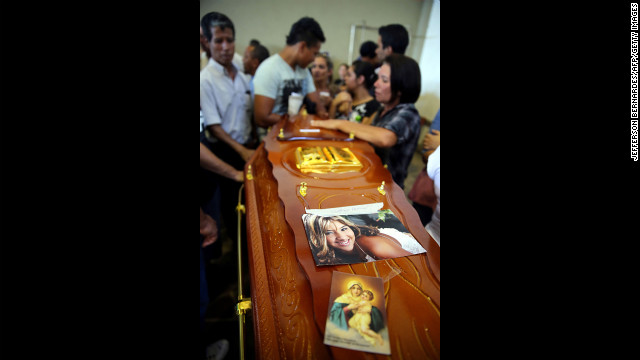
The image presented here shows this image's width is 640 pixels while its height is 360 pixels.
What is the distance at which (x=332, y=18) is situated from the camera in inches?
294

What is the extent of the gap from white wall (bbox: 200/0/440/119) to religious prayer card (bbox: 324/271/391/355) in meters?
7.55

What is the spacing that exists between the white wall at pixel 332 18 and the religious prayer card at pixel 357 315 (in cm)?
755

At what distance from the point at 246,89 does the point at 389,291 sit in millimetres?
2633

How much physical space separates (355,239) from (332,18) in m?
8.16

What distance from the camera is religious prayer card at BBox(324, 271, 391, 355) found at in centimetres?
62

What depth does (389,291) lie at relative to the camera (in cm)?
76

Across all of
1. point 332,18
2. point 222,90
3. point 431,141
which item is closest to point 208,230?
point 222,90

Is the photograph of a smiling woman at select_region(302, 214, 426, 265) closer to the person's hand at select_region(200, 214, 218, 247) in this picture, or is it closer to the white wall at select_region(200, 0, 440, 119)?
the person's hand at select_region(200, 214, 218, 247)

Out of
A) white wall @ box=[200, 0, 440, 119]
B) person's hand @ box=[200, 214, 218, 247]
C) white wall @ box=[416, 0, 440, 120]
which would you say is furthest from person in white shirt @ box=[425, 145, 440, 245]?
white wall @ box=[200, 0, 440, 119]

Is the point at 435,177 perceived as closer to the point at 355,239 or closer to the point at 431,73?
the point at 355,239

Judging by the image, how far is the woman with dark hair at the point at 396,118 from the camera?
1.97 m

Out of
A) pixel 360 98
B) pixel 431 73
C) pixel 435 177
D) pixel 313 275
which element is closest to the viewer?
pixel 313 275

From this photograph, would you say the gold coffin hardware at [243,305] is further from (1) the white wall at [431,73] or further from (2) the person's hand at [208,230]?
(1) the white wall at [431,73]
